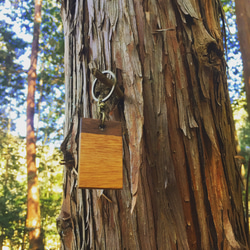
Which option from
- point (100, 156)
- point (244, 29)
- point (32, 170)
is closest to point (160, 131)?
point (100, 156)

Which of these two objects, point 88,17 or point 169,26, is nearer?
point 169,26

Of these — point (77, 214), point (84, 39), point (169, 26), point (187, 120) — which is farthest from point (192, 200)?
point (84, 39)

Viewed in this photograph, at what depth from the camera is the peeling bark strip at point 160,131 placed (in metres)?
0.86

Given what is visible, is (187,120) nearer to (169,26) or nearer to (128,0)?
(169,26)

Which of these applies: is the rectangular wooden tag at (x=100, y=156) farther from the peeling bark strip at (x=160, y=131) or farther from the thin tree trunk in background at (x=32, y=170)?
the thin tree trunk in background at (x=32, y=170)

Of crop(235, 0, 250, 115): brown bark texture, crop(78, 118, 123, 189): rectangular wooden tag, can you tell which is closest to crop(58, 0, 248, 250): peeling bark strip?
crop(78, 118, 123, 189): rectangular wooden tag

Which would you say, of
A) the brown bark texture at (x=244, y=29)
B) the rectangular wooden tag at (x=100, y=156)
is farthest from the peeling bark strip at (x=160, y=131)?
the brown bark texture at (x=244, y=29)

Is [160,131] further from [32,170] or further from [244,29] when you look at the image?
[32,170]

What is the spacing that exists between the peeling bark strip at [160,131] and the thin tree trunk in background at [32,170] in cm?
659

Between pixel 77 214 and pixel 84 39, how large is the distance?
0.72 m

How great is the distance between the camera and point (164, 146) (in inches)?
35.5

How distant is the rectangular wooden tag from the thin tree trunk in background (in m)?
6.90

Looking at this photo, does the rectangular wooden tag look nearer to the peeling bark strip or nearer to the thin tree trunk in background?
the peeling bark strip

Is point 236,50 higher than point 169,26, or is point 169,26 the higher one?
point 236,50
